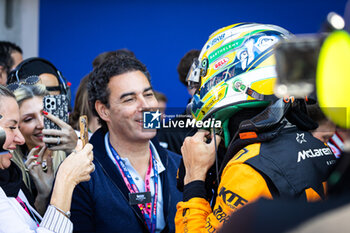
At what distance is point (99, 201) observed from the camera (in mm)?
2244

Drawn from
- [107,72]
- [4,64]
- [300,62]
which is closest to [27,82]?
[107,72]

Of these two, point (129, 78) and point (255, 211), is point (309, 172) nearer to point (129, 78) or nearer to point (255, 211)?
point (255, 211)

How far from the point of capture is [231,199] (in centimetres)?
139

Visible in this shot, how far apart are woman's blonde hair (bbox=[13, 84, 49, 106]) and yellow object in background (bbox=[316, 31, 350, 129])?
2265mm

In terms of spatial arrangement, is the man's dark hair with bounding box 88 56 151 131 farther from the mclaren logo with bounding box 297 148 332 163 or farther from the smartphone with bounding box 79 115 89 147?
the mclaren logo with bounding box 297 148 332 163

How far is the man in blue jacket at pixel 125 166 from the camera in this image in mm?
2240

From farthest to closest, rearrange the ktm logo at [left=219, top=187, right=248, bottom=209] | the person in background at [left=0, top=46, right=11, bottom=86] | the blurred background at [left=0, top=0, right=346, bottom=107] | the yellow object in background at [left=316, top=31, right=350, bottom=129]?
the blurred background at [left=0, top=0, right=346, bottom=107] → the person in background at [left=0, top=46, right=11, bottom=86] → the ktm logo at [left=219, top=187, right=248, bottom=209] → the yellow object in background at [left=316, top=31, right=350, bottom=129]

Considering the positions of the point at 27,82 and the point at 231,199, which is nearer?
the point at 231,199

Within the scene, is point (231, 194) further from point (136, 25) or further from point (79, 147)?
point (136, 25)

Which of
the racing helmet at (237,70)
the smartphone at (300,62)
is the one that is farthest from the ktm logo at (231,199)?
the smartphone at (300,62)

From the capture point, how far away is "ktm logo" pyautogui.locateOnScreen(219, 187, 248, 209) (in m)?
1.37

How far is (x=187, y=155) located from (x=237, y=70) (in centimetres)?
40

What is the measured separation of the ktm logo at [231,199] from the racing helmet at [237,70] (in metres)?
0.40

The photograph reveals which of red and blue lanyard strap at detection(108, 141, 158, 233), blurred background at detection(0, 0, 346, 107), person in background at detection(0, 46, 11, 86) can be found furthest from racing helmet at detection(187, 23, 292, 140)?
blurred background at detection(0, 0, 346, 107)
